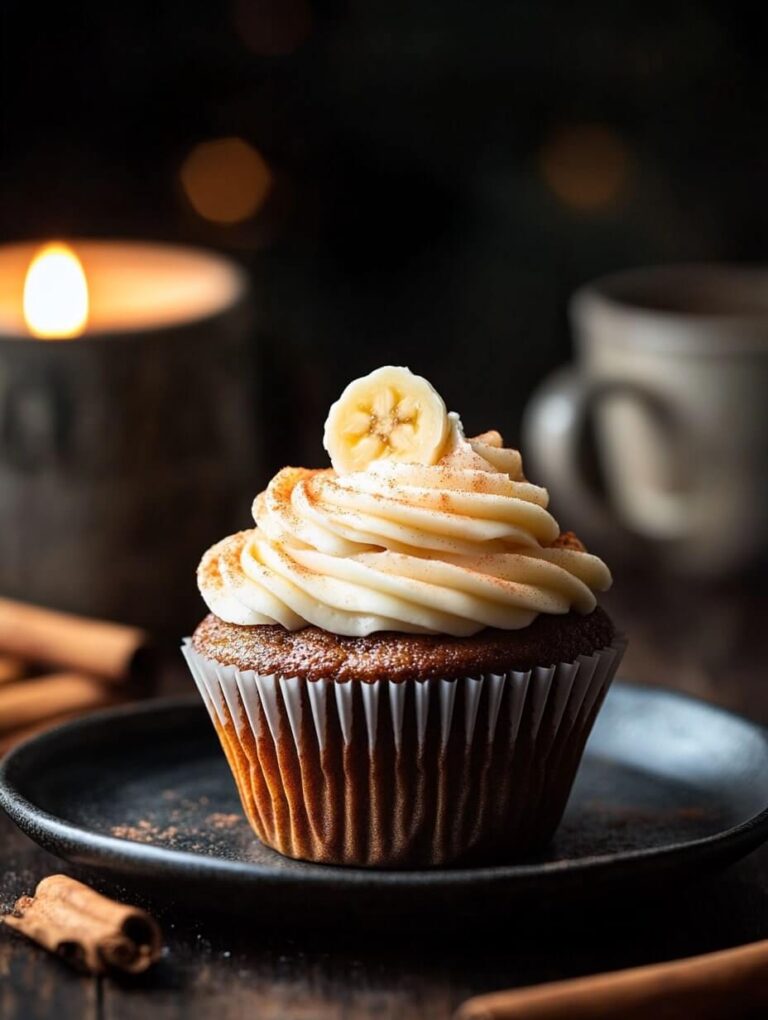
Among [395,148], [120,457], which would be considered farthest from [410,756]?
[395,148]

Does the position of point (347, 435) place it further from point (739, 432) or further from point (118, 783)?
point (739, 432)

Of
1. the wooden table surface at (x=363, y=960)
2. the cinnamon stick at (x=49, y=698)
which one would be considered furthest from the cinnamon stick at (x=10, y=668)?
the wooden table surface at (x=363, y=960)

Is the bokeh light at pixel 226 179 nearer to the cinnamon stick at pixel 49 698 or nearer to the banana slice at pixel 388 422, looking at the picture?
the cinnamon stick at pixel 49 698

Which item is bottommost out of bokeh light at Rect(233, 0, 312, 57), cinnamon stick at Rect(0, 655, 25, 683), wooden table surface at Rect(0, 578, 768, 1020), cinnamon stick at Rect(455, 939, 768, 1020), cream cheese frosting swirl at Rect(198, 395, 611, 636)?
cinnamon stick at Rect(0, 655, 25, 683)

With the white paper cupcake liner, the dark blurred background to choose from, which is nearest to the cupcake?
the white paper cupcake liner

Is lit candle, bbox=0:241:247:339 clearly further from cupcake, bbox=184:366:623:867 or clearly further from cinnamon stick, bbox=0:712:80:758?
cupcake, bbox=184:366:623:867

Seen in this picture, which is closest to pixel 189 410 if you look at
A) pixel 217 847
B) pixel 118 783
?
pixel 118 783
